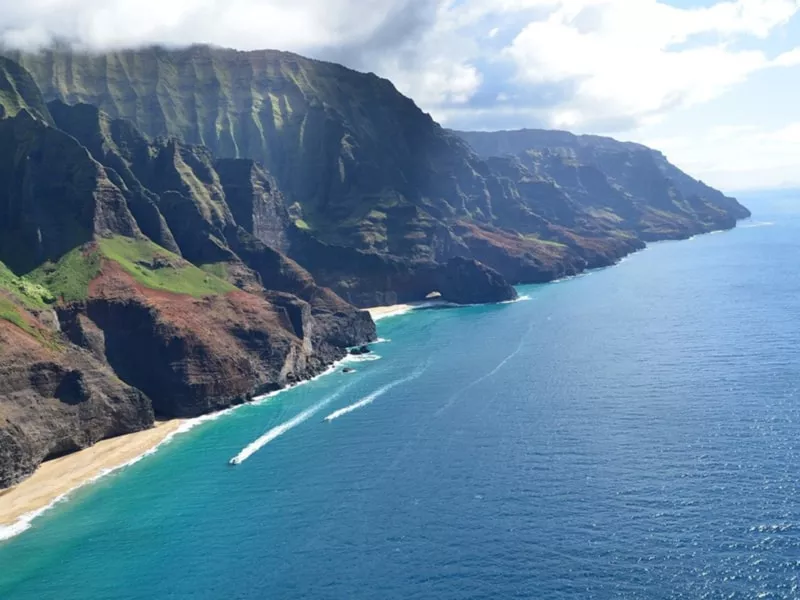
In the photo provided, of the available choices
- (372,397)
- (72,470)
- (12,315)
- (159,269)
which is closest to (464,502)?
(372,397)

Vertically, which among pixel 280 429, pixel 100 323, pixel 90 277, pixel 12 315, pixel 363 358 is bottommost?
pixel 280 429

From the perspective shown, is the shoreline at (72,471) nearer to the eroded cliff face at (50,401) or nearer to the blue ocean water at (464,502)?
the eroded cliff face at (50,401)

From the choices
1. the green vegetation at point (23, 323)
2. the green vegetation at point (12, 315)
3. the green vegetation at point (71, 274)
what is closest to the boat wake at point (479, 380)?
the green vegetation at point (23, 323)

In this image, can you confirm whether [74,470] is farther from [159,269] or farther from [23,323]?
[159,269]

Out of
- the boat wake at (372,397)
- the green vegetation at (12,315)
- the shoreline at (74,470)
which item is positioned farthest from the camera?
the boat wake at (372,397)

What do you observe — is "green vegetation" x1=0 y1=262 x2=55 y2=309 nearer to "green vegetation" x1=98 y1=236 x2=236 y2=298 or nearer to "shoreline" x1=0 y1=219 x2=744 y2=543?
"green vegetation" x1=98 y1=236 x2=236 y2=298

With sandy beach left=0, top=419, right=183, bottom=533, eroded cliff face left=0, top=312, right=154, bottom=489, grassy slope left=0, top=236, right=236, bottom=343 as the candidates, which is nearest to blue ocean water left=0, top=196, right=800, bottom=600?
sandy beach left=0, top=419, right=183, bottom=533

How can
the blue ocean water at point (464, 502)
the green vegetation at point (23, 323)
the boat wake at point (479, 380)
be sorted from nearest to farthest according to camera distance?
the blue ocean water at point (464, 502) → the green vegetation at point (23, 323) → the boat wake at point (479, 380)

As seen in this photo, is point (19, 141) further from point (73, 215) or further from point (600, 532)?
point (600, 532)
